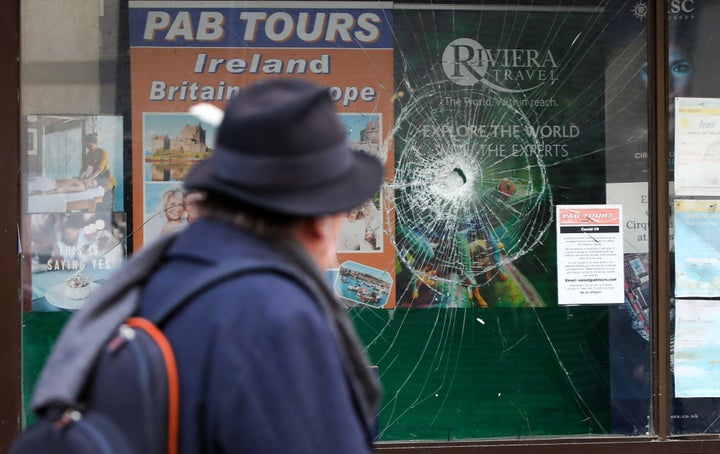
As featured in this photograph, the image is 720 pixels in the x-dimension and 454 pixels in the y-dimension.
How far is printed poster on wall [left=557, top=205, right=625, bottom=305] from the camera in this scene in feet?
14.6

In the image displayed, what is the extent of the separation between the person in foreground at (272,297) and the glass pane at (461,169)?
274cm

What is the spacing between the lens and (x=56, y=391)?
1.39 metres

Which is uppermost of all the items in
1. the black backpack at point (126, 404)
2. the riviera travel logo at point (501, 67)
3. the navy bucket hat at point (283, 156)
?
the riviera travel logo at point (501, 67)

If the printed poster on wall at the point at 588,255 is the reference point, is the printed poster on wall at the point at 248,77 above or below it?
above

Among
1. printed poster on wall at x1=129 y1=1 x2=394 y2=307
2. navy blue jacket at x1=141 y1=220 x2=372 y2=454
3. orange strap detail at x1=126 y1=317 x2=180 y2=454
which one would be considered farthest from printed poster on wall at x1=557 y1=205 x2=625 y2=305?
orange strap detail at x1=126 y1=317 x2=180 y2=454

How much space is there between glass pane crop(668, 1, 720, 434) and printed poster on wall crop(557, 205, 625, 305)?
29 centimetres

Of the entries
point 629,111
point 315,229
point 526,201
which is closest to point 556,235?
point 526,201

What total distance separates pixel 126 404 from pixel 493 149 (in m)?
3.34

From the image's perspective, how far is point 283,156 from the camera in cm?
150

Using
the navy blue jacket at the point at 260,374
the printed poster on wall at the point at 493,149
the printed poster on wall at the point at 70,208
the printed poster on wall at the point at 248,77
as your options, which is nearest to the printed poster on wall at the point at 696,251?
the printed poster on wall at the point at 493,149

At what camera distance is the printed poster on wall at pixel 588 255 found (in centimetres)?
446

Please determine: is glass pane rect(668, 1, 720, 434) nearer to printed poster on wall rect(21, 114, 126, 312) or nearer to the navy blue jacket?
printed poster on wall rect(21, 114, 126, 312)

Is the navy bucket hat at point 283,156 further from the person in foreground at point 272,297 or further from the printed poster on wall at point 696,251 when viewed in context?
the printed poster on wall at point 696,251

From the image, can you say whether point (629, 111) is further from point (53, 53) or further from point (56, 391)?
point (56, 391)
